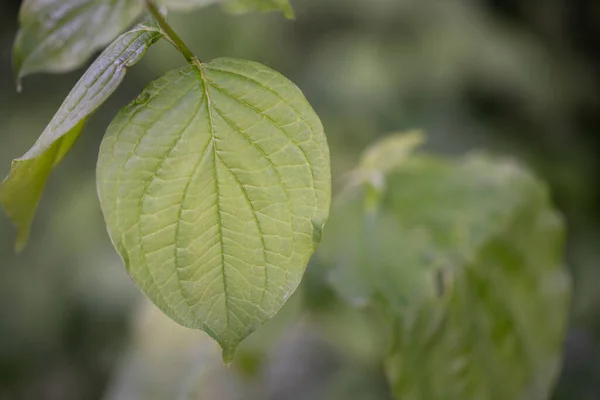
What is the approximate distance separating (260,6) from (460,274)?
0.31 m

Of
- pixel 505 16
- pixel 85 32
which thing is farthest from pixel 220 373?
pixel 505 16

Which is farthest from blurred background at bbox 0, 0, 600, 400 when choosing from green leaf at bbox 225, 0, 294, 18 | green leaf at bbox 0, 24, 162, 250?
green leaf at bbox 0, 24, 162, 250

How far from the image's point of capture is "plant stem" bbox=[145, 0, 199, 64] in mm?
336

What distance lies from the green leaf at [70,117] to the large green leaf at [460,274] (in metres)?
0.27

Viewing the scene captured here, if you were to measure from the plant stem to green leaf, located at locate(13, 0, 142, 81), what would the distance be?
100 millimetres

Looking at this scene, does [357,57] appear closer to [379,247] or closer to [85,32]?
[379,247]

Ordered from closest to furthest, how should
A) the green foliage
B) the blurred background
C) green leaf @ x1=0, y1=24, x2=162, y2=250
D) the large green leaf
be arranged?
green leaf @ x1=0, y1=24, x2=162, y2=250 → the green foliage → the large green leaf → the blurred background

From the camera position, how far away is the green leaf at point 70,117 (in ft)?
1.01

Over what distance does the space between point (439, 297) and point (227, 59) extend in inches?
13.0

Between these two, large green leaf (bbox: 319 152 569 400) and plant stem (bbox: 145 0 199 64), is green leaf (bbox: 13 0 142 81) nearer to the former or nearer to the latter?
plant stem (bbox: 145 0 199 64)

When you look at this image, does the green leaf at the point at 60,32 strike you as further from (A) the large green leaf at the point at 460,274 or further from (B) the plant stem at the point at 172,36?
(A) the large green leaf at the point at 460,274

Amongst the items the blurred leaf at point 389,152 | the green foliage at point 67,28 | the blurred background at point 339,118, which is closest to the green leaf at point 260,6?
the green foliage at point 67,28

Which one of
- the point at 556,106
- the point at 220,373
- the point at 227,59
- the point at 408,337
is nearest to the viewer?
the point at 227,59

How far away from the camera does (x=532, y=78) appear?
1.63 meters
